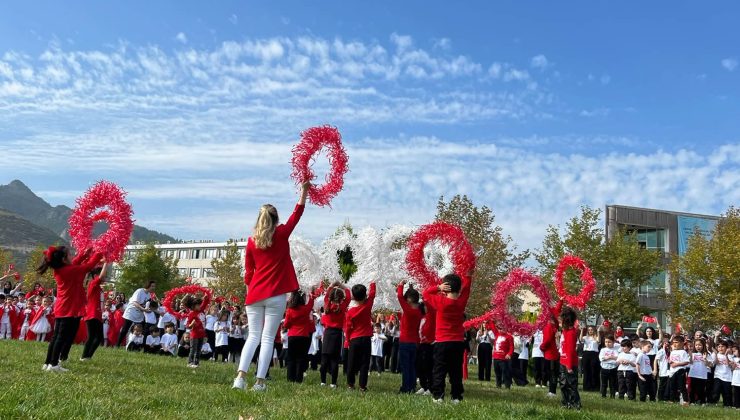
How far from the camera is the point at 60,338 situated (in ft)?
34.6

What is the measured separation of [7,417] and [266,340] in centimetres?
376

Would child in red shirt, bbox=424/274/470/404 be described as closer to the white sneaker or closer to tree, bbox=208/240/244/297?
the white sneaker

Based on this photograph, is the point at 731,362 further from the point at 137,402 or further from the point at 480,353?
the point at 137,402

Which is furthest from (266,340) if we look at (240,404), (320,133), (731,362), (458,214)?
(458,214)

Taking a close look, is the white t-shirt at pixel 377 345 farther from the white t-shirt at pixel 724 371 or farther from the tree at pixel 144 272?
the tree at pixel 144 272

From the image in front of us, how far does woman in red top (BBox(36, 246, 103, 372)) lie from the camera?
35.4 ft

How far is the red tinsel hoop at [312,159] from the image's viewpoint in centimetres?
1002

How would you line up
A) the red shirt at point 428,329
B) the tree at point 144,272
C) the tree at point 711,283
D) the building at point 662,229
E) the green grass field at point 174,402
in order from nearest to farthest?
the green grass field at point 174,402 → the red shirt at point 428,329 → the tree at point 711,283 → the building at point 662,229 → the tree at point 144,272

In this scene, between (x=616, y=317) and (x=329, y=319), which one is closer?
(x=329, y=319)

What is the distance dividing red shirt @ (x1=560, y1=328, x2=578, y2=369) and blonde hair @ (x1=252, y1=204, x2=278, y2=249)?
6763mm

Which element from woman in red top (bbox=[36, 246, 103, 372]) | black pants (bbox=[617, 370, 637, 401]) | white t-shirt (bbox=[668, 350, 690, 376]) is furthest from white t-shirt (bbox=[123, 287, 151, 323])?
white t-shirt (bbox=[668, 350, 690, 376])

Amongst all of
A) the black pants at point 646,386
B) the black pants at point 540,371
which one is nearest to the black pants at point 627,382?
the black pants at point 646,386

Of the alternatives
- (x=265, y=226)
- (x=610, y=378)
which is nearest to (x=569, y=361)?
(x=265, y=226)

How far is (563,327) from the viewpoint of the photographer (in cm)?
1312
